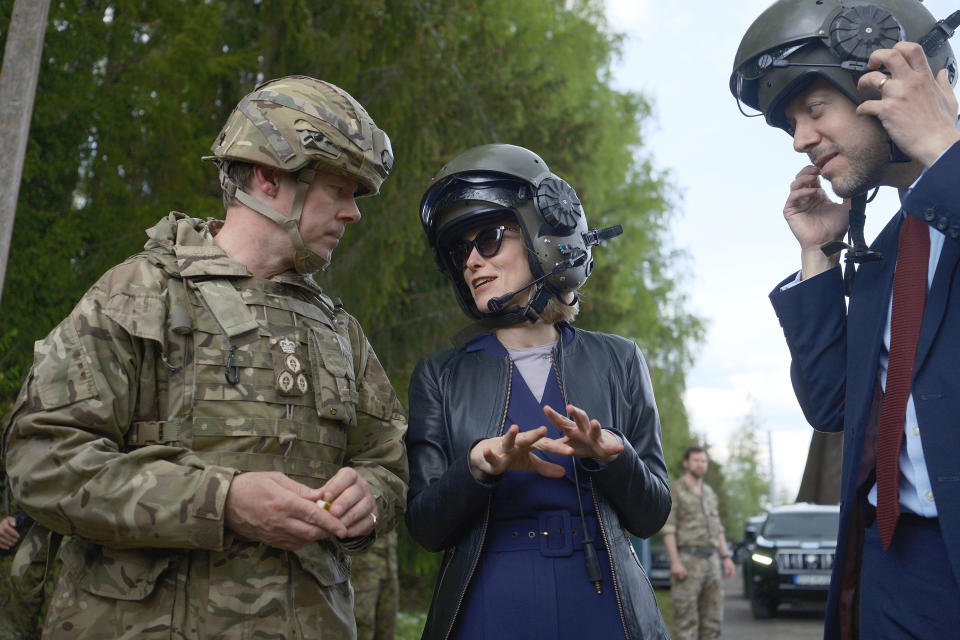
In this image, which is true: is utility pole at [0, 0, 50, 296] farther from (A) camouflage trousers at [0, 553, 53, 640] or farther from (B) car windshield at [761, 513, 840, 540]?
(B) car windshield at [761, 513, 840, 540]

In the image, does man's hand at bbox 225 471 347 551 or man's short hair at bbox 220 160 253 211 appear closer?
man's hand at bbox 225 471 347 551

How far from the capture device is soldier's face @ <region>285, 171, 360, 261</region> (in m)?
3.15

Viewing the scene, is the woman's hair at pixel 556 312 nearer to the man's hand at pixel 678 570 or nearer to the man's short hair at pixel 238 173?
the man's short hair at pixel 238 173

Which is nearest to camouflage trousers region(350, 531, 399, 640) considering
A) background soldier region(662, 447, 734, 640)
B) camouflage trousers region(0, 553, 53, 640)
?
camouflage trousers region(0, 553, 53, 640)

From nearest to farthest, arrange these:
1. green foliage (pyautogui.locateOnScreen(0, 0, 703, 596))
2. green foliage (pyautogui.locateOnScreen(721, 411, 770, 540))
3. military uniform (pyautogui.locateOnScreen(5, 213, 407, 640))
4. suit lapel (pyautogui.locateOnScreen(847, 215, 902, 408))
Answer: military uniform (pyautogui.locateOnScreen(5, 213, 407, 640))
suit lapel (pyautogui.locateOnScreen(847, 215, 902, 408))
green foliage (pyautogui.locateOnScreen(0, 0, 703, 596))
green foliage (pyautogui.locateOnScreen(721, 411, 770, 540))

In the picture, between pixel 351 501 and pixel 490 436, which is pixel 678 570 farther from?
pixel 351 501

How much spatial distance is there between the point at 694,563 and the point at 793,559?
21.1 feet

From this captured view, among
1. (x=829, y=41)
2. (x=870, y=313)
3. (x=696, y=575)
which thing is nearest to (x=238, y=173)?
(x=829, y=41)

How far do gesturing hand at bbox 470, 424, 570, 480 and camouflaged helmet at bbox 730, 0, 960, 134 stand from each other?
130 cm

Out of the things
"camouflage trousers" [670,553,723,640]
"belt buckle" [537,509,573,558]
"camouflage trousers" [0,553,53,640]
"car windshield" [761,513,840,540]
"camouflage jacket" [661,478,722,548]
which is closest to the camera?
"belt buckle" [537,509,573,558]

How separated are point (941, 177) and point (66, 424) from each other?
239cm

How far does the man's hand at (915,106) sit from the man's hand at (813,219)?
590 millimetres

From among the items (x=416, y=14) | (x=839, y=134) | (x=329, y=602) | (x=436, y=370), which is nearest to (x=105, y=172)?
(x=416, y=14)

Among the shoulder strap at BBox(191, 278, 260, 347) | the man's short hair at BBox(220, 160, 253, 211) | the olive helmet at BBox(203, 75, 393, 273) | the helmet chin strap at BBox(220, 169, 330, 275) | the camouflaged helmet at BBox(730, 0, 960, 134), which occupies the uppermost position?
the camouflaged helmet at BBox(730, 0, 960, 134)
